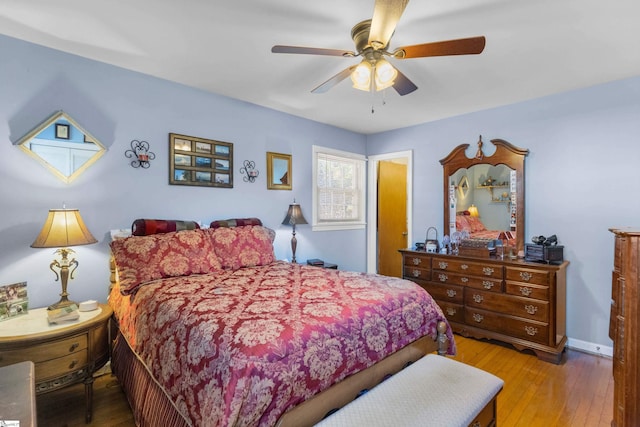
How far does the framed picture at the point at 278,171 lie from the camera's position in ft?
11.8

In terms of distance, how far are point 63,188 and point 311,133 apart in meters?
2.66

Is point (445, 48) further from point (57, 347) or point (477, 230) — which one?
point (57, 347)

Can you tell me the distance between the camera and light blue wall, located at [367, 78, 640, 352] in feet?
9.01

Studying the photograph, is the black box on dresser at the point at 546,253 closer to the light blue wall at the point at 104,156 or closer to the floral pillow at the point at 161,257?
the light blue wall at the point at 104,156

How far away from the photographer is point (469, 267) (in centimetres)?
319

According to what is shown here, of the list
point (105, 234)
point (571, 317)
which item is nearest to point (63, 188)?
point (105, 234)

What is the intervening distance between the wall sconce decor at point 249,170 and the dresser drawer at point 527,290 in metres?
2.82

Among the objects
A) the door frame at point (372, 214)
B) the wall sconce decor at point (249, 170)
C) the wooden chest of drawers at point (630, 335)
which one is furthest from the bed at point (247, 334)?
the door frame at point (372, 214)

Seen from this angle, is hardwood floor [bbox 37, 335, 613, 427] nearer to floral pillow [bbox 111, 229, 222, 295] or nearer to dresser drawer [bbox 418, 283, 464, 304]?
dresser drawer [bbox 418, 283, 464, 304]

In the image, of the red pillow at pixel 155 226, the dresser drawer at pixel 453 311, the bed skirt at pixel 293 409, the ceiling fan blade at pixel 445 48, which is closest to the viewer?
the bed skirt at pixel 293 409

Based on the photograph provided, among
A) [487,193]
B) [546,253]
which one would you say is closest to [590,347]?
[546,253]

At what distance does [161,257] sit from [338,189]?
2.71m

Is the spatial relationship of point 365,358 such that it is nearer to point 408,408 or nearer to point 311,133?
point 408,408

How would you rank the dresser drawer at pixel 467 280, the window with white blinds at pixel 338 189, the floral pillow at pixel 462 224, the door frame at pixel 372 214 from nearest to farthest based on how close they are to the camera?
the dresser drawer at pixel 467 280, the floral pillow at pixel 462 224, the window with white blinds at pixel 338 189, the door frame at pixel 372 214
